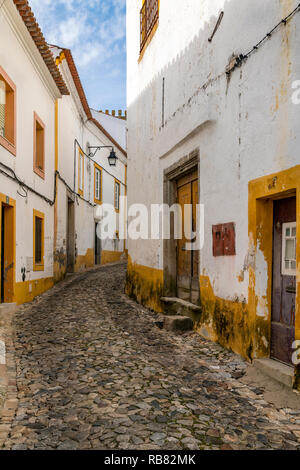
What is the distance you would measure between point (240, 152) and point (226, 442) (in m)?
3.06

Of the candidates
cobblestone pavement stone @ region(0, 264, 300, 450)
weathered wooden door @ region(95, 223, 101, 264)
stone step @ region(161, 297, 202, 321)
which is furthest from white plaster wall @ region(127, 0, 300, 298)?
weathered wooden door @ region(95, 223, 101, 264)

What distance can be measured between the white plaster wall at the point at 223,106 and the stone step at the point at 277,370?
31.9 inches

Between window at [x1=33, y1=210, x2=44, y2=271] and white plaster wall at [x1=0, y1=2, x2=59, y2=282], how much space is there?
17 centimetres

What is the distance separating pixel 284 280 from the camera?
404 centimetres

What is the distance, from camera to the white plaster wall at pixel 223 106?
12.5ft

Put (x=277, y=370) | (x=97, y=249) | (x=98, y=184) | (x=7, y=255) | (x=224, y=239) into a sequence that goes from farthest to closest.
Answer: (x=97, y=249) < (x=98, y=184) < (x=7, y=255) < (x=224, y=239) < (x=277, y=370)

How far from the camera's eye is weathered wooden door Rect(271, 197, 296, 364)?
12.8ft

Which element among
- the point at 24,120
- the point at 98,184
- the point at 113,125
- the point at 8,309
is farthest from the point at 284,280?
the point at 113,125

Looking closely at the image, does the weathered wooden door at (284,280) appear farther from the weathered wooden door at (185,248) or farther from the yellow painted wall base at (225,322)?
the weathered wooden door at (185,248)

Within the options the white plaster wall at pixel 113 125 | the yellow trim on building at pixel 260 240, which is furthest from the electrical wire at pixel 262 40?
the white plaster wall at pixel 113 125

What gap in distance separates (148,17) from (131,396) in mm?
8059

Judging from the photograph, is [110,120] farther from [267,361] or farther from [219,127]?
[267,361]

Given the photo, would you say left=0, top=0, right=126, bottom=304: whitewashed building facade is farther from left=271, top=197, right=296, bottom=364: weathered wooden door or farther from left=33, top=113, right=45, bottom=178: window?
left=271, top=197, right=296, bottom=364: weathered wooden door

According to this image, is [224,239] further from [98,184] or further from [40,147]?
[98,184]
